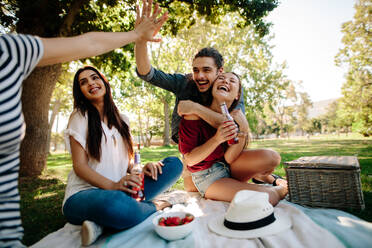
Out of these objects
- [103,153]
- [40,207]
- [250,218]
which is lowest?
[40,207]

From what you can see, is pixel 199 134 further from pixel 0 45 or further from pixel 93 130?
pixel 0 45

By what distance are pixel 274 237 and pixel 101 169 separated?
5.95 ft

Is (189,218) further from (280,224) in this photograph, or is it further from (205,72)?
(205,72)

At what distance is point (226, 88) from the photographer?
2.84 m

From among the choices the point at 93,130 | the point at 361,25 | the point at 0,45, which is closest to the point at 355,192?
the point at 93,130

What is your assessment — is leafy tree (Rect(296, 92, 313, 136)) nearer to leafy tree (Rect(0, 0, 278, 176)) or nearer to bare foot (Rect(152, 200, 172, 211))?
leafy tree (Rect(0, 0, 278, 176))

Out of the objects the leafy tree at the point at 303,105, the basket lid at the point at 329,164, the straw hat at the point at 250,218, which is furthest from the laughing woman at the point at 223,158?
the leafy tree at the point at 303,105

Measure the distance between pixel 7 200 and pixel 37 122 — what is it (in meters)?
5.94

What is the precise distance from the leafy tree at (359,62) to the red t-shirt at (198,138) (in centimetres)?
2465

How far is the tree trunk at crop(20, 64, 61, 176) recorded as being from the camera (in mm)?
6023

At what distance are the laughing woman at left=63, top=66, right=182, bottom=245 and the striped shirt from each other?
780 mm

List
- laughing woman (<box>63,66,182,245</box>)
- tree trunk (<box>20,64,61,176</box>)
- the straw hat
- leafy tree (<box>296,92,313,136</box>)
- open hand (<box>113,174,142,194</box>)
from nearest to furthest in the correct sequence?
the straw hat < laughing woman (<box>63,66,182,245</box>) < open hand (<box>113,174,142,194</box>) < tree trunk (<box>20,64,61,176</box>) < leafy tree (<box>296,92,313,136</box>)

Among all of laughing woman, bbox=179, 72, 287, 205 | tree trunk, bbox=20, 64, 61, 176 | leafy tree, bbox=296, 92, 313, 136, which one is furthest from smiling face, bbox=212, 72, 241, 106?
leafy tree, bbox=296, 92, 313, 136

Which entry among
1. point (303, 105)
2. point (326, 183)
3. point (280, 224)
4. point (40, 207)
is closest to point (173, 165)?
point (280, 224)
